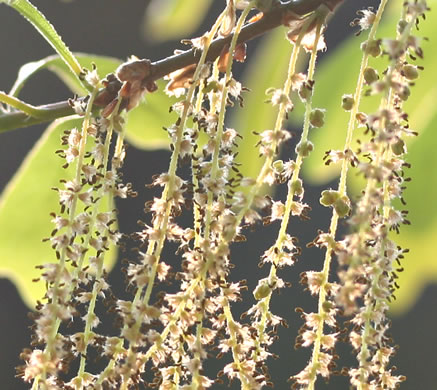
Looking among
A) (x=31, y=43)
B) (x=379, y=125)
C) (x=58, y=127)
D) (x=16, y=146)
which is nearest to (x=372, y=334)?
(x=379, y=125)

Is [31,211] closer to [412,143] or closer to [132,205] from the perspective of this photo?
[412,143]

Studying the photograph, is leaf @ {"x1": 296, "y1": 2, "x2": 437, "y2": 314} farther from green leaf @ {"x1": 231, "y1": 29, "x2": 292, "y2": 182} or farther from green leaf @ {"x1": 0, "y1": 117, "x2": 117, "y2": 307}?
green leaf @ {"x1": 0, "y1": 117, "x2": 117, "y2": 307}

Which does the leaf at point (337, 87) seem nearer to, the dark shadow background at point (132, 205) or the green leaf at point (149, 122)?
the green leaf at point (149, 122)

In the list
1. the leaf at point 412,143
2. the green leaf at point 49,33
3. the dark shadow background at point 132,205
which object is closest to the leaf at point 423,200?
the leaf at point 412,143

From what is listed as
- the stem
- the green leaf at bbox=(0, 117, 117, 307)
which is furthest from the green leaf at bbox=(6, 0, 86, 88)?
the green leaf at bbox=(0, 117, 117, 307)

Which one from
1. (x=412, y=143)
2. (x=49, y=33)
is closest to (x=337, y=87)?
(x=412, y=143)

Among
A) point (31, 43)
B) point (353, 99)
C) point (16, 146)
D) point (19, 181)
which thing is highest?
point (31, 43)

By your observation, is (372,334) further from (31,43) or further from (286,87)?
(31,43)
